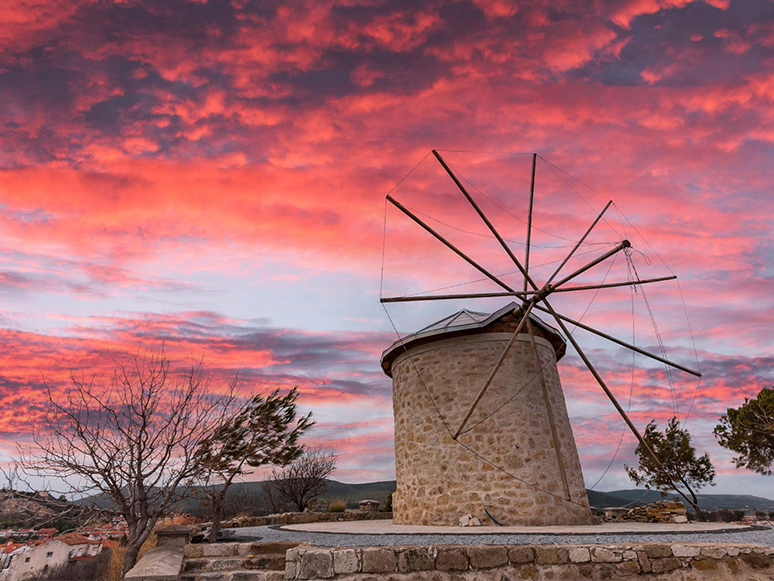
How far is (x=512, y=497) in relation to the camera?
10.4 meters

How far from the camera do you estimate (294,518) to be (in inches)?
549

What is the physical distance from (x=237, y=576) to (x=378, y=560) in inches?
81.9

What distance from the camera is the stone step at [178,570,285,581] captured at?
602 cm

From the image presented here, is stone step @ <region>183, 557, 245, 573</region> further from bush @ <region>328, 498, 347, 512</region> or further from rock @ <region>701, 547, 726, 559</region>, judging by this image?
bush @ <region>328, 498, 347, 512</region>

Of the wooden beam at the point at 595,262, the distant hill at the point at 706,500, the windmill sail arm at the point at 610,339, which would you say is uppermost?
the wooden beam at the point at 595,262

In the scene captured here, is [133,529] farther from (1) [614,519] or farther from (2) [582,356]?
(1) [614,519]

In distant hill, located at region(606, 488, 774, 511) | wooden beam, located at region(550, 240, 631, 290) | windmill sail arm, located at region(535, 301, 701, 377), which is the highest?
wooden beam, located at region(550, 240, 631, 290)

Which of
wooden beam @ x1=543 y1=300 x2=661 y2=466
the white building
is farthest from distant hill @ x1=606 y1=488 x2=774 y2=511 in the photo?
the white building

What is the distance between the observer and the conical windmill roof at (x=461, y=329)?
11.7 metres

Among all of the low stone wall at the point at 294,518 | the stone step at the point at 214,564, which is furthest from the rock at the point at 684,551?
the low stone wall at the point at 294,518

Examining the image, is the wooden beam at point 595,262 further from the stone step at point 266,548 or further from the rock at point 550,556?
the stone step at point 266,548

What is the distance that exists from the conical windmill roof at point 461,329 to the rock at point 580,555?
6.26 m

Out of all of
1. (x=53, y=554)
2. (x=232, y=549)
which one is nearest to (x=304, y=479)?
(x=53, y=554)

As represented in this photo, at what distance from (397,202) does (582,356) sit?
5.68m
